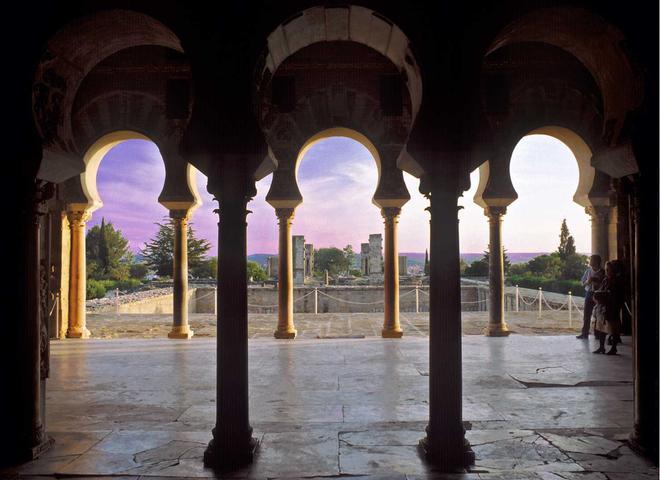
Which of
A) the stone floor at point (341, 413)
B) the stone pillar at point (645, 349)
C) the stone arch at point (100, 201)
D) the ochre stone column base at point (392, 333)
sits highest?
the stone arch at point (100, 201)

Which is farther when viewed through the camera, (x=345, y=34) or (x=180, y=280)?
(x=180, y=280)

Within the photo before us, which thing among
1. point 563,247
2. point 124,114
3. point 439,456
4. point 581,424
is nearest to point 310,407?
point 439,456

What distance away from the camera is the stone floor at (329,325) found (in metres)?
11.2

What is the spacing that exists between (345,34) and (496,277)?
6.99 metres

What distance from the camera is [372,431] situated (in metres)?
4.18

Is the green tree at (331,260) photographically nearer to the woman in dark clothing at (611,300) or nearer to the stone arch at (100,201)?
the stone arch at (100,201)

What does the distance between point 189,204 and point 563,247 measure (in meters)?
46.1

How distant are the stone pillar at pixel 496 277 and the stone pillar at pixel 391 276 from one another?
1.88m

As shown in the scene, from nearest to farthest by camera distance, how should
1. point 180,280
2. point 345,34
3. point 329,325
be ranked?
1. point 345,34
2. point 180,280
3. point 329,325

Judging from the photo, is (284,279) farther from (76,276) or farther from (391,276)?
(76,276)

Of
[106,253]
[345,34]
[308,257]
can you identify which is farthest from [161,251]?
[345,34]

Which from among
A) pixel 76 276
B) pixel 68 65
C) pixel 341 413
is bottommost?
pixel 341 413

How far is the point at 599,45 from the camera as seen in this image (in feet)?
13.5

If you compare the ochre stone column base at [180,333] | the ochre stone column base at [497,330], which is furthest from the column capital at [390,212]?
the ochre stone column base at [180,333]
